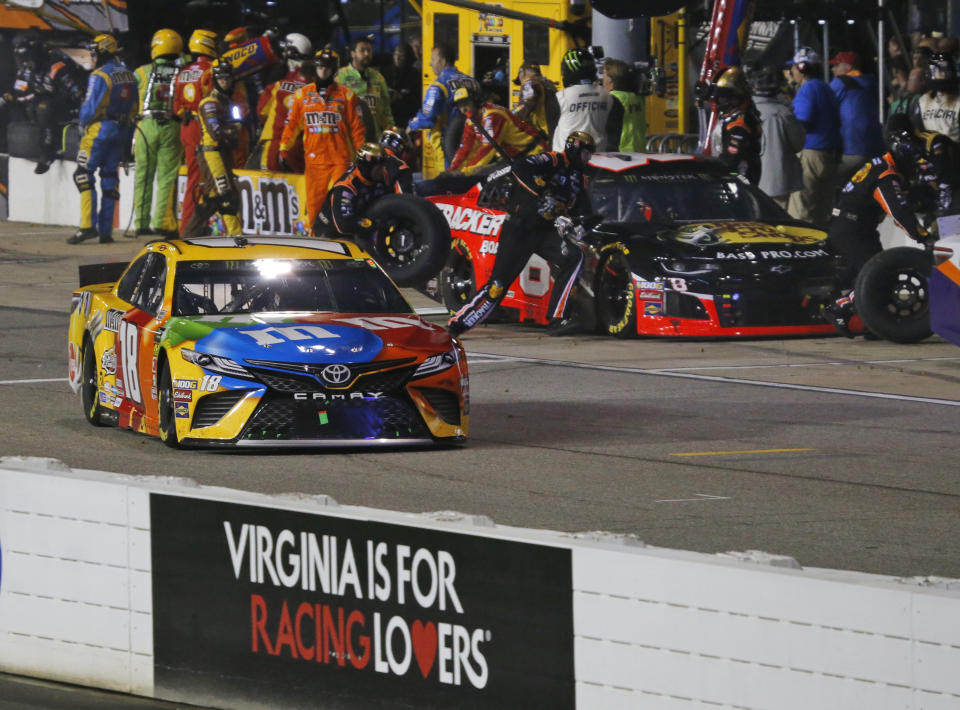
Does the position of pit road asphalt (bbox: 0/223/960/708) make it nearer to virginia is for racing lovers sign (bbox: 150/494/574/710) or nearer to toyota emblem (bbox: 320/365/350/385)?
toyota emblem (bbox: 320/365/350/385)

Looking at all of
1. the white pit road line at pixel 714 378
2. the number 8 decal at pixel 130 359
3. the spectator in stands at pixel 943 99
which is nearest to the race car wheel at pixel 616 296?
the white pit road line at pixel 714 378

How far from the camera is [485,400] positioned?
13055mm

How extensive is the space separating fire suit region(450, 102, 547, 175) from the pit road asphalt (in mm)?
3263

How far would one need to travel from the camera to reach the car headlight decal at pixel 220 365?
1011 centimetres

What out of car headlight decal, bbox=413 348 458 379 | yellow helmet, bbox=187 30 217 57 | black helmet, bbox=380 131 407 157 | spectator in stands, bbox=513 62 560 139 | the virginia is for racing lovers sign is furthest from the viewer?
yellow helmet, bbox=187 30 217 57

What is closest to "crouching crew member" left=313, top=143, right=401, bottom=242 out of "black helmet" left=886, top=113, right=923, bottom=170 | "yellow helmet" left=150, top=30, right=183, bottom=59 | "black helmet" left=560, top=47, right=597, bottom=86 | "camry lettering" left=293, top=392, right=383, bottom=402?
"black helmet" left=560, top=47, right=597, bottom=86

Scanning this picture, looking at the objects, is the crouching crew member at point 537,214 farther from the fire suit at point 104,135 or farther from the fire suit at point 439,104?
the fire suit at point 104,135

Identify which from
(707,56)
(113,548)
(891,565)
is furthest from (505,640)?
(707,56)

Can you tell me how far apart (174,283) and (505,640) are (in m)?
6.40

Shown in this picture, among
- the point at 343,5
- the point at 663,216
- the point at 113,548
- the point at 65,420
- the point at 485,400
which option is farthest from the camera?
the point at 343,5

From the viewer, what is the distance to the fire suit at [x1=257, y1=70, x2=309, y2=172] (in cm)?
2098

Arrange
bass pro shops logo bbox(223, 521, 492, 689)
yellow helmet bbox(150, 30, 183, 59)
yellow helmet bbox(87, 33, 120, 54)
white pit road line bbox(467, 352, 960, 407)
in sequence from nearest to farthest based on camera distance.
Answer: bass pro shops logo bbox(223, 521, 492, 689), white pit road line bbox(467, 352, 960, 407), yellow helmet bbox(150, 30, 183, 59), yellow helmet bbox(87, 33, 120, 54)

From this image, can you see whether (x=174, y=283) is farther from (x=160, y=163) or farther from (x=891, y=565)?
(x=160, y=163)

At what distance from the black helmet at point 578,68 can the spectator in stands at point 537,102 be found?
656 mm
